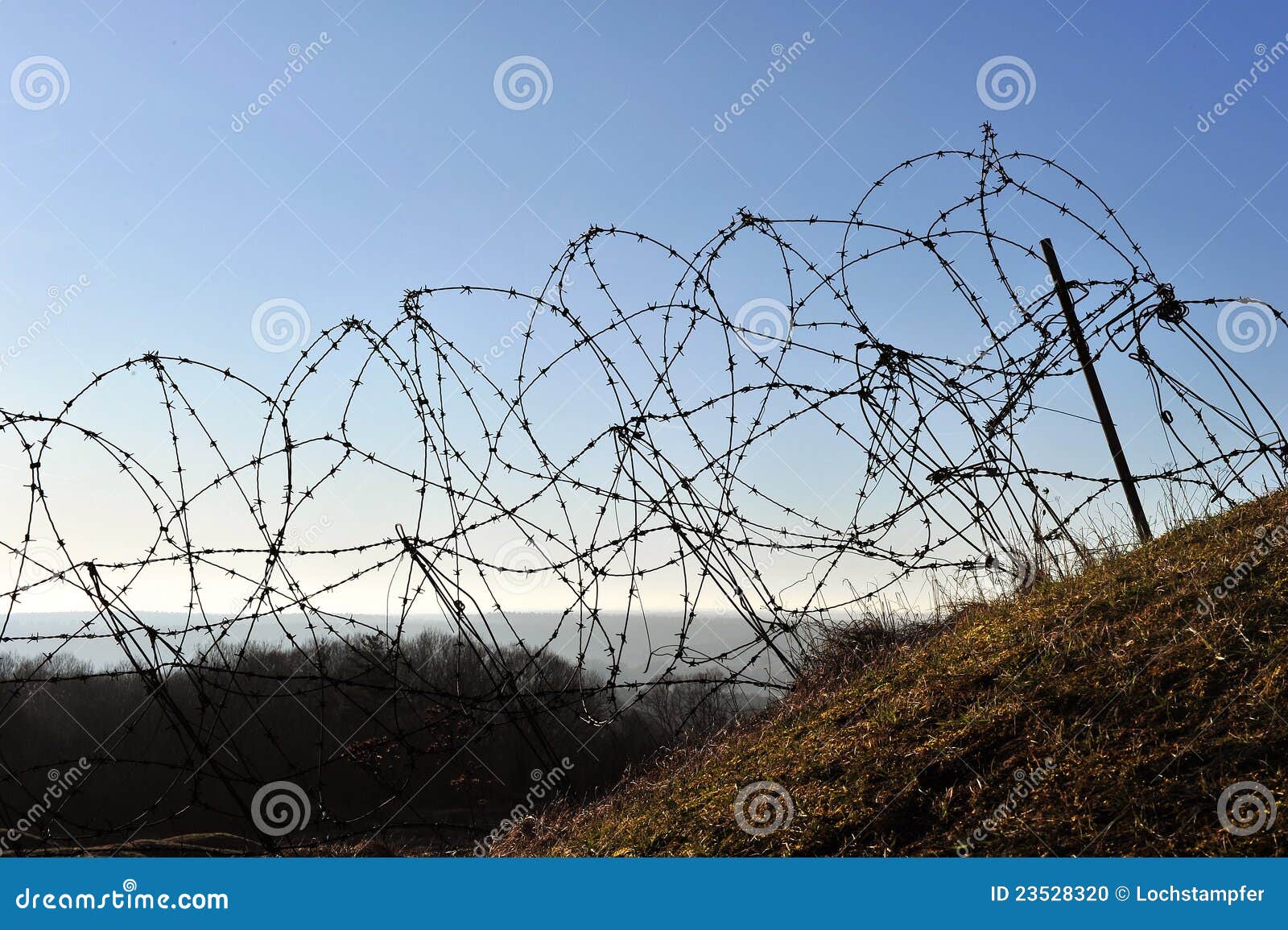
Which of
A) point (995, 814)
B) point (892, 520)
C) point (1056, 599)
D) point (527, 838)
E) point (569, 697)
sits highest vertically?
point (892, 520)

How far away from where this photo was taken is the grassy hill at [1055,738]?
240cm

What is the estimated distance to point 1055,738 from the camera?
2.68 m

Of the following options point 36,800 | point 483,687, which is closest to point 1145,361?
point 483,687

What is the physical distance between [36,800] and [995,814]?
12.1 feet

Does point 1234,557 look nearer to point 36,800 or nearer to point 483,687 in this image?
point 483,687

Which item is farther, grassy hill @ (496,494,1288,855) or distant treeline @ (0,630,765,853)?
distant treeline @ (0,630,765,853)

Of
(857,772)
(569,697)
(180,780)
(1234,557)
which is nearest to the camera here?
(857,772)

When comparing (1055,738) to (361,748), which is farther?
(361,748)

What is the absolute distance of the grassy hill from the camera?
2.40 m

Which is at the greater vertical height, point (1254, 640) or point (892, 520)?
point (892, 520)

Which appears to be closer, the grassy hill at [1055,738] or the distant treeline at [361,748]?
the grassy hill at [1055,738]

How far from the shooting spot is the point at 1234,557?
348cm

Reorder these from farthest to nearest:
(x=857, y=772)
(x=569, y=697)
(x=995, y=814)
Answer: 1. (x=569, y=697)
2. (x=857, y=772)
3. (x=995, y=814)

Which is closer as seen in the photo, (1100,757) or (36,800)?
(1100,757)
